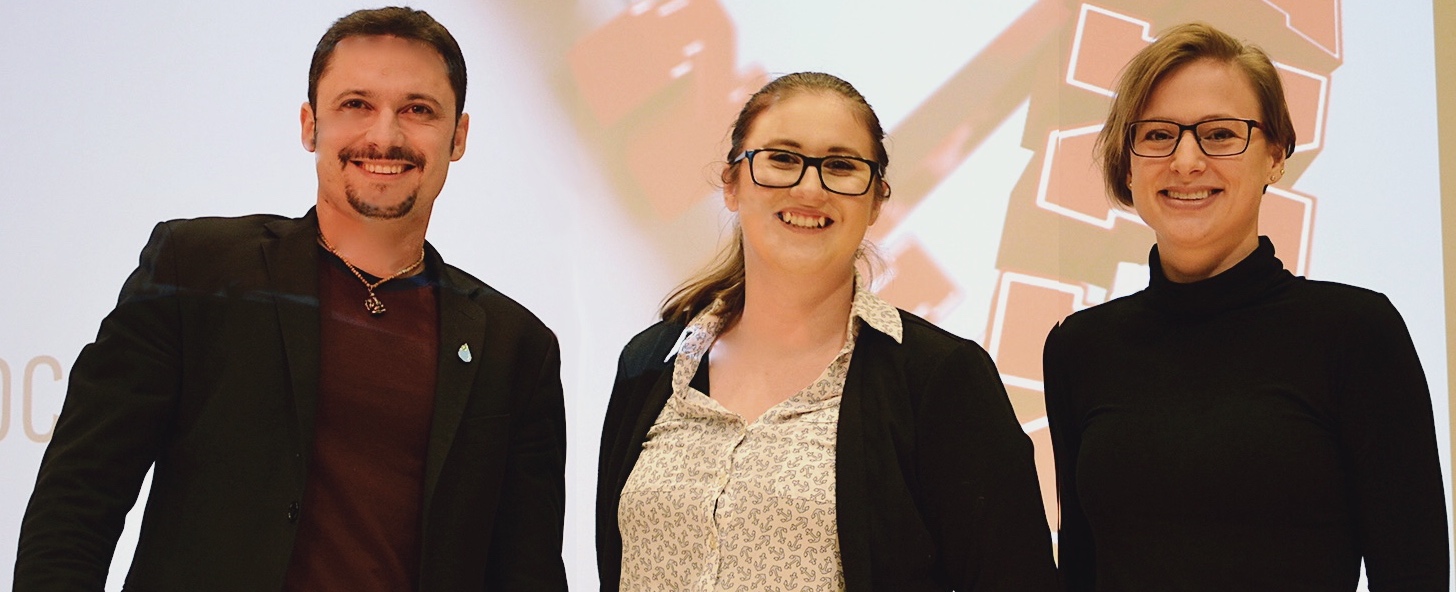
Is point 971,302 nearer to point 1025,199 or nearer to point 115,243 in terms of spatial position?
point 1025,199

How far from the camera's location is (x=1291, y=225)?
3453 millimetres

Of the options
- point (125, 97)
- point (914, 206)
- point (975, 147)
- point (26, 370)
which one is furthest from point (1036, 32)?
point (26, 370)

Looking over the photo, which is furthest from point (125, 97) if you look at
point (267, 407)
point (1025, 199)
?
point (1025, 199)

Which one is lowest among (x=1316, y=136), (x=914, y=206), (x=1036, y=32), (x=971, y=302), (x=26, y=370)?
(x=26, y=370)

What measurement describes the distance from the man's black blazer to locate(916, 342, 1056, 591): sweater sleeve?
2.20 ft

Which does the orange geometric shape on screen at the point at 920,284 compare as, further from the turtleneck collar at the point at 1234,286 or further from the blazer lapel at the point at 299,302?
the blazer lapel at the point at 299,302

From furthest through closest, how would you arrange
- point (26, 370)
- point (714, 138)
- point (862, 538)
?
1. point (714, 138)
2. point (26, 370)
3. point (862, 538)

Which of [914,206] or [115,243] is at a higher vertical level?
[914,206]

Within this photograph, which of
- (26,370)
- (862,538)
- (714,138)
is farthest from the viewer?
(714,138)

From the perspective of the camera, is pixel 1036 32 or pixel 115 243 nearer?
pixel 115 243

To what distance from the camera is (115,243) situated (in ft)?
10.5

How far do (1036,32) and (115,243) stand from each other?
241cm

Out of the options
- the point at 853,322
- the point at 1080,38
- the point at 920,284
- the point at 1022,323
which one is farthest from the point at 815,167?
the point at 1080,38

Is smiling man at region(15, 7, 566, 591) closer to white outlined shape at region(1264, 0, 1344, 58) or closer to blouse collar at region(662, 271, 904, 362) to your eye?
blouse collar at region(662, 271, 904, 362)
